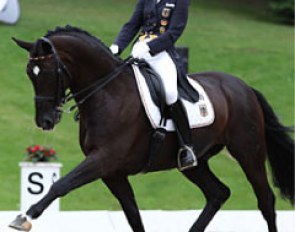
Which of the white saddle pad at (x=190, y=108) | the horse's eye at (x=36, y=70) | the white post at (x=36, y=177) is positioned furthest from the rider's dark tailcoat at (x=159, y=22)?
the white post at (x=36, y=177)

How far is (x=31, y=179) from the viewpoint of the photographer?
8828 mm

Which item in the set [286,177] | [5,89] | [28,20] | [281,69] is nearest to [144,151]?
[286,177]

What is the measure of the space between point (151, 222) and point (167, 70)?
2.73 metres

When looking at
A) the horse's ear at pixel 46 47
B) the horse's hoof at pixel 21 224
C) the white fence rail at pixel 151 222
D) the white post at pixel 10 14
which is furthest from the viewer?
the white post at pixel 10 14

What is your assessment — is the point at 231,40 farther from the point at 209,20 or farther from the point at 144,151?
the point at 144,151

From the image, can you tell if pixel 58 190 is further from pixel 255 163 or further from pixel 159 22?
pixel 255 163

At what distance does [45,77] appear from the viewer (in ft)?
19.4

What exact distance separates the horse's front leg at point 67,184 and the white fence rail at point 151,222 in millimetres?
2472

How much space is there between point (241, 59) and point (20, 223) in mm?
12551

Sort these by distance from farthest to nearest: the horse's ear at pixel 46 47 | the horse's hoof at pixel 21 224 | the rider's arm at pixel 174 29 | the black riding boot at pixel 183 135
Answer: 1. the black riding boot at pixel 183 135
2. the rider's arm at pixel 174 29
3. the horse's ear at pixel 46 47
4. the horse's hoof at pixel 21 224

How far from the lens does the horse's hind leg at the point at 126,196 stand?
22.0 ft

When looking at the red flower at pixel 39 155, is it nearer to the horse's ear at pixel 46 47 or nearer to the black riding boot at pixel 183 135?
the black riding boot at pixel 183 135

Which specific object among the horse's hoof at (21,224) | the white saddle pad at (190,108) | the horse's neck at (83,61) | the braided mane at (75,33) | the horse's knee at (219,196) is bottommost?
the horse's knee at (219,196)

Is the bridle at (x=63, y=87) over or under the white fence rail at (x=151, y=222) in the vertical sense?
over
